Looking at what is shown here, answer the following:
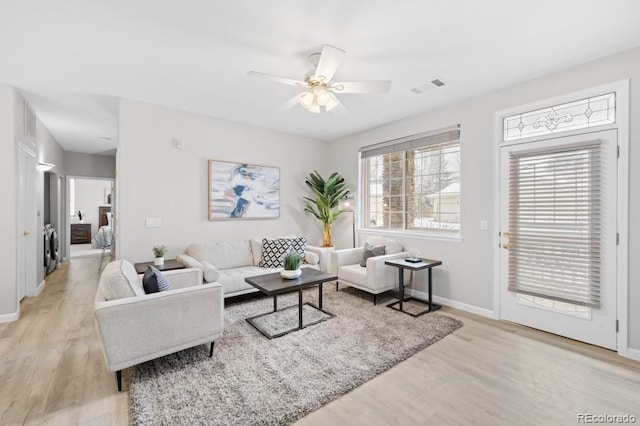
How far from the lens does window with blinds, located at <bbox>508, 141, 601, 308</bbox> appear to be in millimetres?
2703

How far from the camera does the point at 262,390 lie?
2027mm

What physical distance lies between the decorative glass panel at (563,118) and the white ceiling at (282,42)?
39 centimetres

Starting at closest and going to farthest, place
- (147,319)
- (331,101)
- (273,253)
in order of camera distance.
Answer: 1. (147,319)
2. (331,101)
3. (273,253)

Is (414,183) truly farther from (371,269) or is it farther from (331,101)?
(331,101)

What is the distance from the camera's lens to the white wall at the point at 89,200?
1005cm

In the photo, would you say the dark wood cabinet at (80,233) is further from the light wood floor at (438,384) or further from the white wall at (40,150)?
the light wood floor at (438,384)

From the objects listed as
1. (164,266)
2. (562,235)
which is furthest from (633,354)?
(164,266)

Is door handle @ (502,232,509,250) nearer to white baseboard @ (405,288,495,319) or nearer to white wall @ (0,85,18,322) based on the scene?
white baseboard @ (405,288,495,319)

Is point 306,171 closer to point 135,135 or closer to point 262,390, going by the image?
point 135,135

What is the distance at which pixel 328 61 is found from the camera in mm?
2285

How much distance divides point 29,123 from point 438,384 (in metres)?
5.56

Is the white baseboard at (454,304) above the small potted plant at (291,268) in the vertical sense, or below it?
below

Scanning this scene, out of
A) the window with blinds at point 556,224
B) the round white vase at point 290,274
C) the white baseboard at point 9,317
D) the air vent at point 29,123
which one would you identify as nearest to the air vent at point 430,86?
the window with blinds at point 556,224

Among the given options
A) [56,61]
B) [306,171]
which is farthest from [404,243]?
[56,61]
